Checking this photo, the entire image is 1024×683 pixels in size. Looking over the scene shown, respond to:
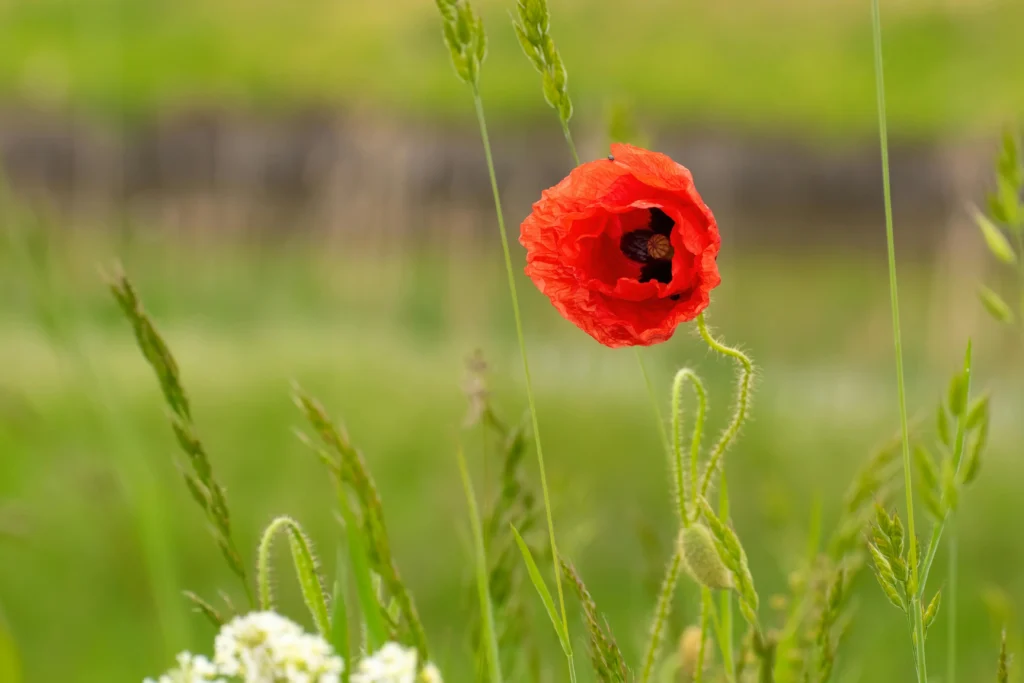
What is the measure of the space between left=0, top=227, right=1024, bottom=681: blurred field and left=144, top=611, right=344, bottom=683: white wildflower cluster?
0.12 meters

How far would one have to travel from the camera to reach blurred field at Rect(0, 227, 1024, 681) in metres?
0.86

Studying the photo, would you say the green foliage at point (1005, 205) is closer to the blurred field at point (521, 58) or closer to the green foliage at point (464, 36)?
the green foliage at point (464, 36)

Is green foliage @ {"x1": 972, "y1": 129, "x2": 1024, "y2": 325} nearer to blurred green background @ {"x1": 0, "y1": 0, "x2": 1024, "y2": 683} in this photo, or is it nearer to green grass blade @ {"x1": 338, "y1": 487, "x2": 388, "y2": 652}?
blurred green background @ {"x1": 0, "y1": 0, "x2": 1024, "y2": 683}

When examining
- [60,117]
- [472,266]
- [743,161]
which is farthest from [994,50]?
[60,117]

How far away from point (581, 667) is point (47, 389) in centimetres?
179

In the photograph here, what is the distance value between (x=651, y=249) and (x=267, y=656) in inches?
8.5

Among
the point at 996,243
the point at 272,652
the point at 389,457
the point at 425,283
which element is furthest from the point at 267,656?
the point at 425,283

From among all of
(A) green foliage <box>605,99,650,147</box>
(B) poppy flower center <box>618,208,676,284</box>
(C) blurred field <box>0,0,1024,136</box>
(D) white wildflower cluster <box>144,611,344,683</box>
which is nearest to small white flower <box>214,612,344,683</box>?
(D) white wildflower cluster <box>144,611,344,683</box>

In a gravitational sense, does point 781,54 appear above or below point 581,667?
above

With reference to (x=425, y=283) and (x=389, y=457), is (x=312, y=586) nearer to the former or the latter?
(x=389, y=457)

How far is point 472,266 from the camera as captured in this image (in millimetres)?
5465

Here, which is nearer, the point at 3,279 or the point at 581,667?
the point at 581,667

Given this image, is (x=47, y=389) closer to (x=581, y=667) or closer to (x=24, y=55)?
(x=581, y=667)

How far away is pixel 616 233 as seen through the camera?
0.40 m
